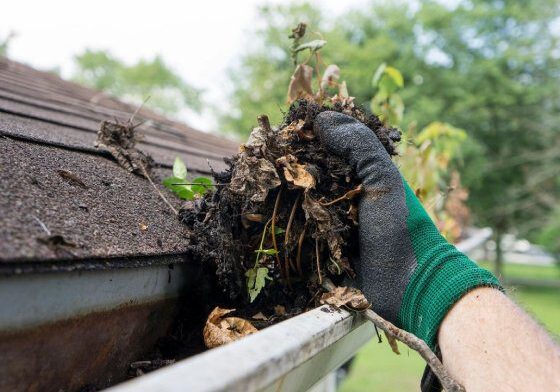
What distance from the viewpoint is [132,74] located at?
3506 centimetres

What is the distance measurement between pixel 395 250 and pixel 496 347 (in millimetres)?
306

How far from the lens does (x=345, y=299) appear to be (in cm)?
111

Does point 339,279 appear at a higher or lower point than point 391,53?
lower

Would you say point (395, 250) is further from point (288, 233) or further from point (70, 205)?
point (70, 205)

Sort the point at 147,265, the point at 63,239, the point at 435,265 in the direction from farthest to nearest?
the point at 435,265, the point at 147,265, the point at 63,239

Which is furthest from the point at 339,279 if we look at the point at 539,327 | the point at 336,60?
the point at 336,60

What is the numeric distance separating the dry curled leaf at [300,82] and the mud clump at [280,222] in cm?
35

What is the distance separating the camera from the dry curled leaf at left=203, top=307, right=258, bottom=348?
1.02 m

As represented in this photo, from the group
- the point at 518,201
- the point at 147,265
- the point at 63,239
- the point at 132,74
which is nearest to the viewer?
the point at 63,239

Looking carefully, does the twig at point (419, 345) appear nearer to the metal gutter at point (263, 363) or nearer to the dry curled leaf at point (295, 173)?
the metal gutter at point (263, 363)

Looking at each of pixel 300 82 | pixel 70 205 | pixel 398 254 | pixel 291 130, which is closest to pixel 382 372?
pixel 300 82

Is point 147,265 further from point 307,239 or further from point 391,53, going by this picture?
point 391,53

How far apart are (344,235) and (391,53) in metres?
15.1

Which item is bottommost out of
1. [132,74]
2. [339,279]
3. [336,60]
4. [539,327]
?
[539,327]
